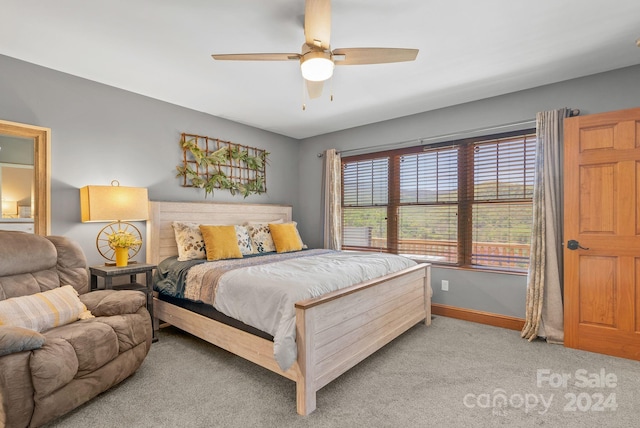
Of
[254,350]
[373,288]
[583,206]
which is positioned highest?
[583,206]

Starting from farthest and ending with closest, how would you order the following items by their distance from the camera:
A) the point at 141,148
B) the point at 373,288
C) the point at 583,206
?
the point at 141,148 < the point at 583,206 < the point at 373,288

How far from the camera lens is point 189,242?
3312mm

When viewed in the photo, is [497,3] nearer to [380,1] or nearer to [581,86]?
[380,1]

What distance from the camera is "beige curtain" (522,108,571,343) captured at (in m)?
3.04

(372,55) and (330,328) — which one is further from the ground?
(372,55)

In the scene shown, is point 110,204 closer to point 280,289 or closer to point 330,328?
point 280,289

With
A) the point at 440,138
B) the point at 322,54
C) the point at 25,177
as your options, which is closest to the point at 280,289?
the point at 322,54

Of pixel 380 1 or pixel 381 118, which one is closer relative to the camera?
pixel 380 1

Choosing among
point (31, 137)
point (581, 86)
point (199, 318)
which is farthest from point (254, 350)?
point (581, 86)

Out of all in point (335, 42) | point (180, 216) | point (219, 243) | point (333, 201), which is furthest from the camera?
point (333, 201)

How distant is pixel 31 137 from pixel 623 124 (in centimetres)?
502

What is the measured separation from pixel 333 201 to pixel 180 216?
2.08 meters

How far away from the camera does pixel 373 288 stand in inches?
103

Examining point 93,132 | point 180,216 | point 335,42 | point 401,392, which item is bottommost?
point 401,392
